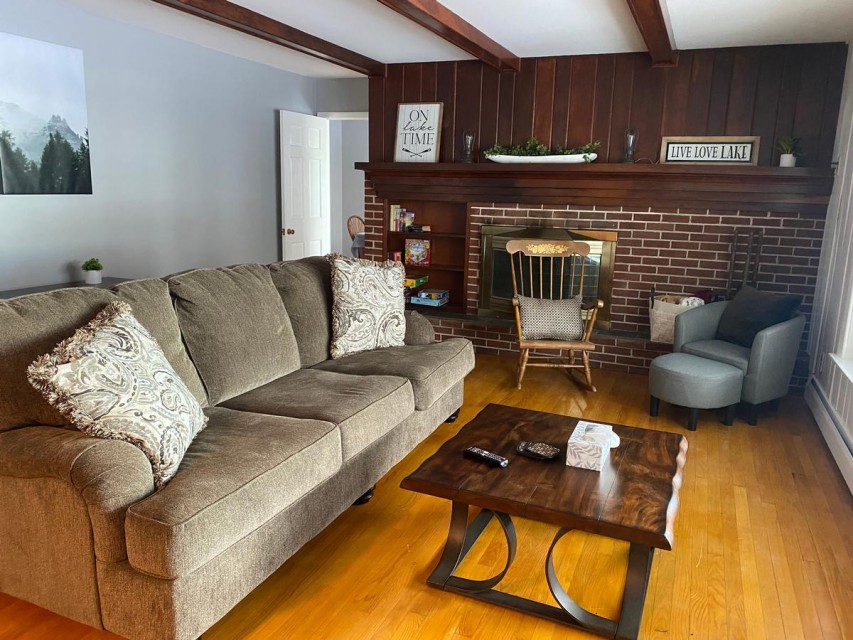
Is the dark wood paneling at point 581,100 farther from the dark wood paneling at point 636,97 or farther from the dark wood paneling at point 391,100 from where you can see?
the dark wood paneling at point 391,100

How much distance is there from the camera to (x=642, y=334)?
4688 millimetres

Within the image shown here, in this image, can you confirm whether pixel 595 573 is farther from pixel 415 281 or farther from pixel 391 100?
pixel 391 100

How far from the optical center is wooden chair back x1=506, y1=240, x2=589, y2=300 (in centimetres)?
447

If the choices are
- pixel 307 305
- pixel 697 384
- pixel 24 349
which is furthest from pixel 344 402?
pixel 697 384

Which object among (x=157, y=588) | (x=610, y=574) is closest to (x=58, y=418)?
(x=157, y=588)

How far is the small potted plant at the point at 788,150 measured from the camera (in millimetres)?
4031

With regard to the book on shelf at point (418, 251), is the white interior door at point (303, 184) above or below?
above

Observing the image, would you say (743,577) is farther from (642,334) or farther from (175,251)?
(175,251)

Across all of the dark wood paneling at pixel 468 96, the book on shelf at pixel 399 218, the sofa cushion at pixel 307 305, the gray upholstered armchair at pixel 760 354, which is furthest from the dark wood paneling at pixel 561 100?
the sofa cushion at pixel 307 305

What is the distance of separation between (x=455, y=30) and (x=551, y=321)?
1864mm

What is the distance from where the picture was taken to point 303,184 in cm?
614

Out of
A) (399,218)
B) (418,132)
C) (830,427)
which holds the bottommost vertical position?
(830,427)

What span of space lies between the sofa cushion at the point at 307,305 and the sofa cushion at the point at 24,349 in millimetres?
1187

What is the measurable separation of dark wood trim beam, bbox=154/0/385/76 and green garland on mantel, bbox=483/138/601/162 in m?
1.22
